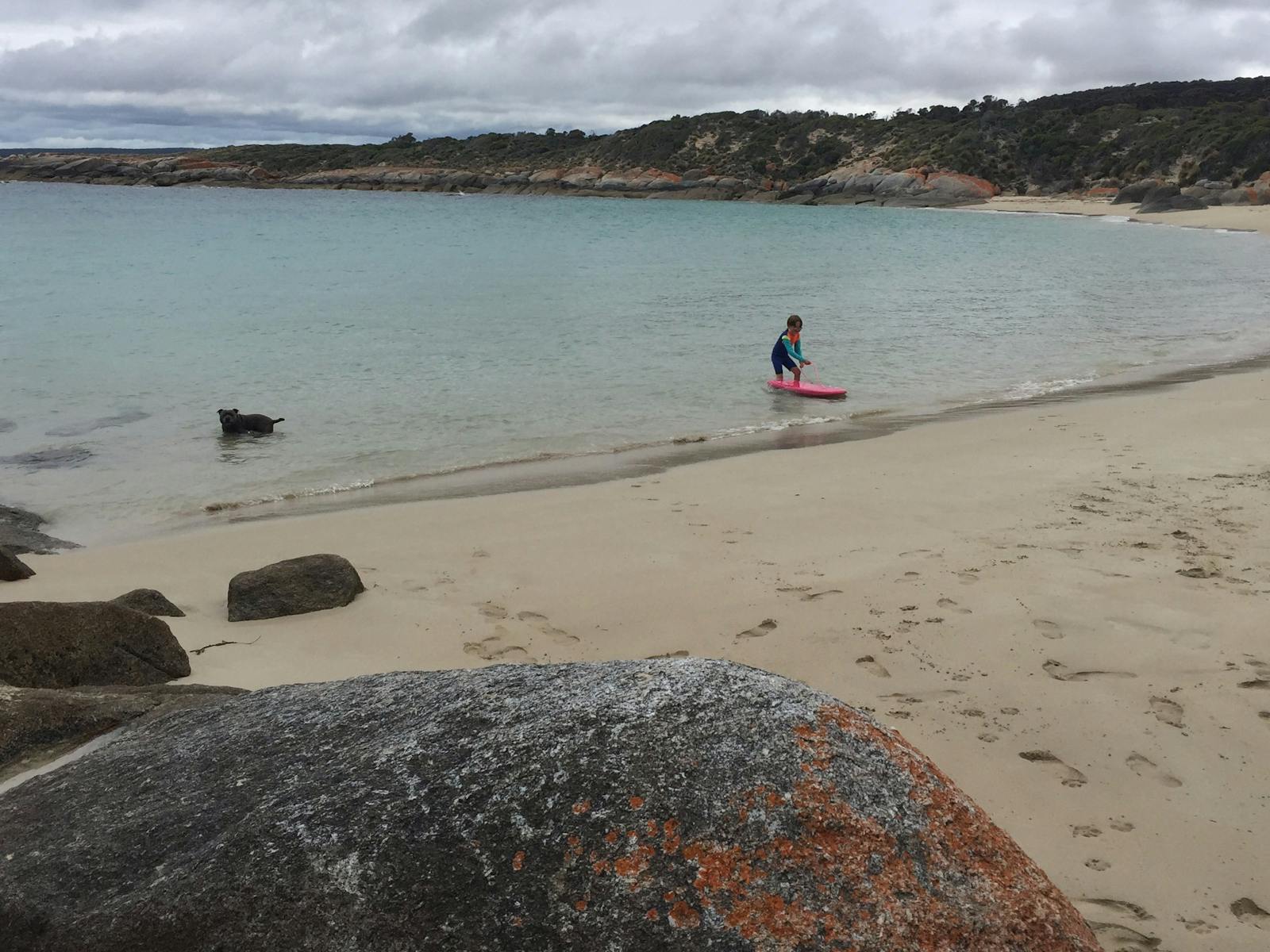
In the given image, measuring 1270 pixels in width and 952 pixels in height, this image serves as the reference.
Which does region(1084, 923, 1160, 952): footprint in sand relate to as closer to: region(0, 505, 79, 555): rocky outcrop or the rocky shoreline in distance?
region(0, 505, 79, 555): rocky outcrop

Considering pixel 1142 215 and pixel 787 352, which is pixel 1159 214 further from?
pixel 787 352

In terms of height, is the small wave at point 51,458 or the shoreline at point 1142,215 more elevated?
the shoreline at point 1142,215

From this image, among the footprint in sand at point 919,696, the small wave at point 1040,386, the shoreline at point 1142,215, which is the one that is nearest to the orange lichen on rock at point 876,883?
the footprint in sand at point 919,696

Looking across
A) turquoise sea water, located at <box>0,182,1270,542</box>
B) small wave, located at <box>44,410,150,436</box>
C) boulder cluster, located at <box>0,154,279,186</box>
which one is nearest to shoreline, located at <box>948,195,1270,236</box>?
turquoise sea water, located at <box>0,182,1270,542</box>

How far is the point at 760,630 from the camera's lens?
233 inches

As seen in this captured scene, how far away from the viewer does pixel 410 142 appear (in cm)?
14825

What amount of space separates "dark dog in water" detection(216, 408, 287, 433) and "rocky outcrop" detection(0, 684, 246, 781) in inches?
376

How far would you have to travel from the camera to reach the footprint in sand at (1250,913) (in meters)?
3.27

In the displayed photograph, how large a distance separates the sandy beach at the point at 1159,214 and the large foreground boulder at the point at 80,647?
2256 inches

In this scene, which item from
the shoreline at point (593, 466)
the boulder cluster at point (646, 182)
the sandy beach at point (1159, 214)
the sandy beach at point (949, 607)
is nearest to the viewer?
the sandy beach at point (949, 607)

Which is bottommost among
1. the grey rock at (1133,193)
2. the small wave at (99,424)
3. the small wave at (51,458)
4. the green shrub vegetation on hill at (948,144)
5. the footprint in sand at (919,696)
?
the small wave at (51,458)

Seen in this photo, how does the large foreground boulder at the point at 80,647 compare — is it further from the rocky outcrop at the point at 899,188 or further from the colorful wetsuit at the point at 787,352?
the rocky outcrop at the point at 899,188

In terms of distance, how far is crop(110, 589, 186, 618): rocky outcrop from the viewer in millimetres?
6160

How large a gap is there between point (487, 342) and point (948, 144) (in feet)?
306
